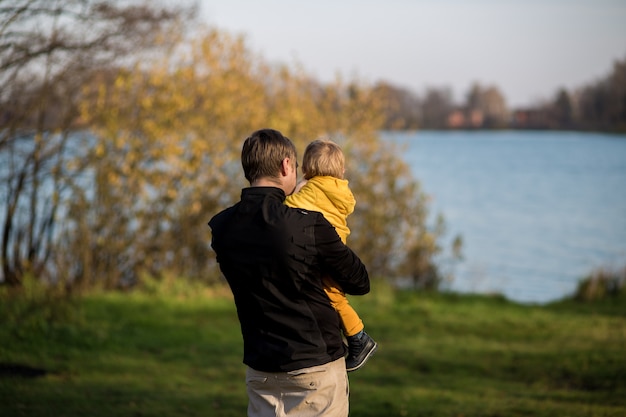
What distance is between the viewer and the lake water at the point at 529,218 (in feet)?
61.5

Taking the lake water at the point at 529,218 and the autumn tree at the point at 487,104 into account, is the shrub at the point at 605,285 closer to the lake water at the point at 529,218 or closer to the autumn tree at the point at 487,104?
the lake water at the point at 529,218

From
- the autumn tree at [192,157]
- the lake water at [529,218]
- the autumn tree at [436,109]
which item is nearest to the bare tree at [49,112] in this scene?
the autumn tree at [192,157]

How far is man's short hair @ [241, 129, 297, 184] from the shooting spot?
3.40m

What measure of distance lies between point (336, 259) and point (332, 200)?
1.09 ft

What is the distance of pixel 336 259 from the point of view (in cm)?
335

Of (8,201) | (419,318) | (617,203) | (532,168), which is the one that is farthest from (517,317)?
(532,168)

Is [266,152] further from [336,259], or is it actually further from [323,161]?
[336,259]

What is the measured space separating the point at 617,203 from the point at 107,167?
2836cm

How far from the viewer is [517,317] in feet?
39.3

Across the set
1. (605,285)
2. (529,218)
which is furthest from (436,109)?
(605,285)

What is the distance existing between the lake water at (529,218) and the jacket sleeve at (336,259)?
1078cm

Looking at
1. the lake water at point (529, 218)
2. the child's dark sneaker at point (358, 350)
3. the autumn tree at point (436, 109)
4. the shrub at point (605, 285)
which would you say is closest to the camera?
the child's dark sneaker at point (358, 350)

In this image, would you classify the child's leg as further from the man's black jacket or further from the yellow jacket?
the yellow jacket

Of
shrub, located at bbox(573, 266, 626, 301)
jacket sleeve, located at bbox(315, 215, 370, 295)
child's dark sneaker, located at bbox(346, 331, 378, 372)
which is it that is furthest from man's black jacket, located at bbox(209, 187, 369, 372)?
shrub, located at bbox(573, 266, 626, 301)
